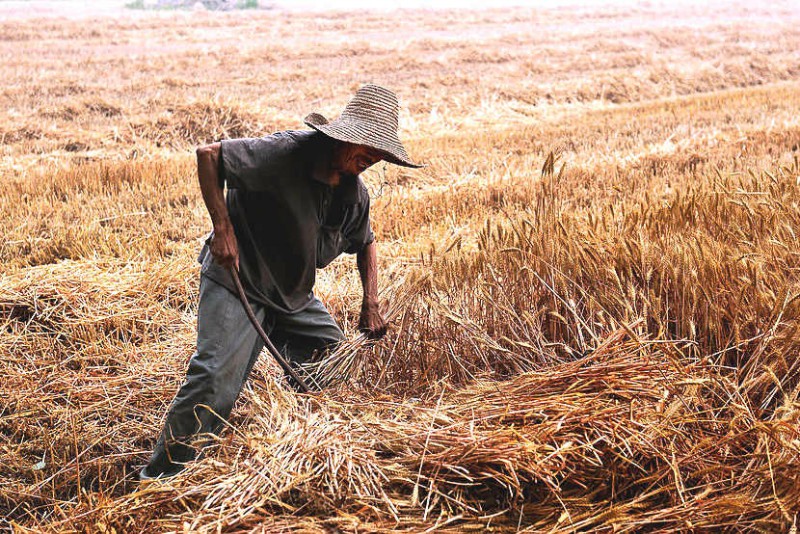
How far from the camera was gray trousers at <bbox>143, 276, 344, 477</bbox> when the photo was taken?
2.35m

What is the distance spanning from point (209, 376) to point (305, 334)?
53cm

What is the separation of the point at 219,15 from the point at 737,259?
21.0 metres

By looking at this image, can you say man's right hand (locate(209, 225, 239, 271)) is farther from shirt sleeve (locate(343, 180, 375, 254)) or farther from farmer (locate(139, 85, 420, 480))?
shirt sleeve (locate(343, 180, 375, 254))

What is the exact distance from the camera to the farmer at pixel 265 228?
7.70 feet

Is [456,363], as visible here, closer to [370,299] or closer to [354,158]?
[370,299]

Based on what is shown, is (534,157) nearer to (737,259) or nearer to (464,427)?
(737,259)

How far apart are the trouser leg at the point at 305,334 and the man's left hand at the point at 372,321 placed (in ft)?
0.40

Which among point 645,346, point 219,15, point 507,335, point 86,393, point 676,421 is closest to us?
point 676,421

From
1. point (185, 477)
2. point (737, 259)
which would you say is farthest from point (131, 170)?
point (737, 259)

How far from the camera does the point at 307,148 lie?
8.09 ft

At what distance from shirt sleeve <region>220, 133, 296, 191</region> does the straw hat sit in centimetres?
13

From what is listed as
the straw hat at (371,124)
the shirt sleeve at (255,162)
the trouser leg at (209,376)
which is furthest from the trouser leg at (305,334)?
the straw hat at (371,124)

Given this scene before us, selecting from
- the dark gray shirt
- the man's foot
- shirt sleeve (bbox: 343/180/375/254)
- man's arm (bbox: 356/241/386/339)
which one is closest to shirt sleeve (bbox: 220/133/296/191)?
the dark gray shirt

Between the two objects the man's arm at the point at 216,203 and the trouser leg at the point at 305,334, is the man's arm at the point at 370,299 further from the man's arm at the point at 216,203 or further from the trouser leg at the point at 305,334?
the man's arm at the point at 216,203
